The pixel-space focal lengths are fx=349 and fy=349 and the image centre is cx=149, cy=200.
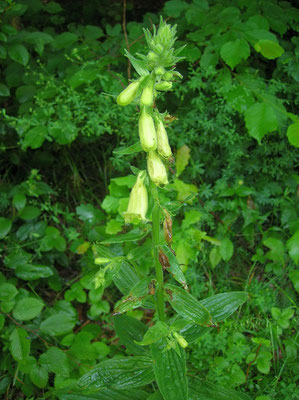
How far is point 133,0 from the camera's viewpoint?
3930mm


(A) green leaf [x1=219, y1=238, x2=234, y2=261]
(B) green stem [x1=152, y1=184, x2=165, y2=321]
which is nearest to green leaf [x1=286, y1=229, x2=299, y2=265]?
(A) green leaf [x1=219, y1=238, x2=234, y2=261]

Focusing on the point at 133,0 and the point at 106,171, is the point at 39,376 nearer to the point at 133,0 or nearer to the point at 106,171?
the point at 106,171

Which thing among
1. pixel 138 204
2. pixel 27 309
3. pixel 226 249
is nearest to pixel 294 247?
pixel 226 249

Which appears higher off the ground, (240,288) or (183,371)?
(183,371)

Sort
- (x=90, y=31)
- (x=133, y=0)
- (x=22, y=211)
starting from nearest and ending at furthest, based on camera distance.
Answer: (x=22, y=211), (x=90, y=31), (x=133, y=0)

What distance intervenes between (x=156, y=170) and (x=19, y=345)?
1.34m

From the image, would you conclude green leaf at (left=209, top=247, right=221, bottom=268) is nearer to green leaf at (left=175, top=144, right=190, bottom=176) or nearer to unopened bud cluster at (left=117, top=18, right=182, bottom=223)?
green leaf at (left=175, top=144, right=190, bottom=176)

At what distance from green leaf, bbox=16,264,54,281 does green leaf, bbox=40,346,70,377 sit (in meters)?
0.48

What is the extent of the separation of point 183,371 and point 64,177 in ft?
6.64

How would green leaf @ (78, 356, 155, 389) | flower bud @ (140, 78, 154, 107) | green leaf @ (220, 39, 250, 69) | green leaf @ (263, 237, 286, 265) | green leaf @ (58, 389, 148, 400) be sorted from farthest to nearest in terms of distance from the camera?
green leaf @ (263, 237, 286, 265) < green leaf @ (220, 39, 250, 69) < green leaf @ (58, 389, 148, 400) < green leaf @ (78, 356, 155, 389) < flower bud @ (140, 78, 154, 107)

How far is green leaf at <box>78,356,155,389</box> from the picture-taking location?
1640 mm

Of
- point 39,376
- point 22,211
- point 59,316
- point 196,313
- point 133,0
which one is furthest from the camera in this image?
point 133,0

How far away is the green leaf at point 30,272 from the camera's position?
227 centimetres

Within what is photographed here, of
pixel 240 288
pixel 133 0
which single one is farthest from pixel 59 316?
pixel 133 0
